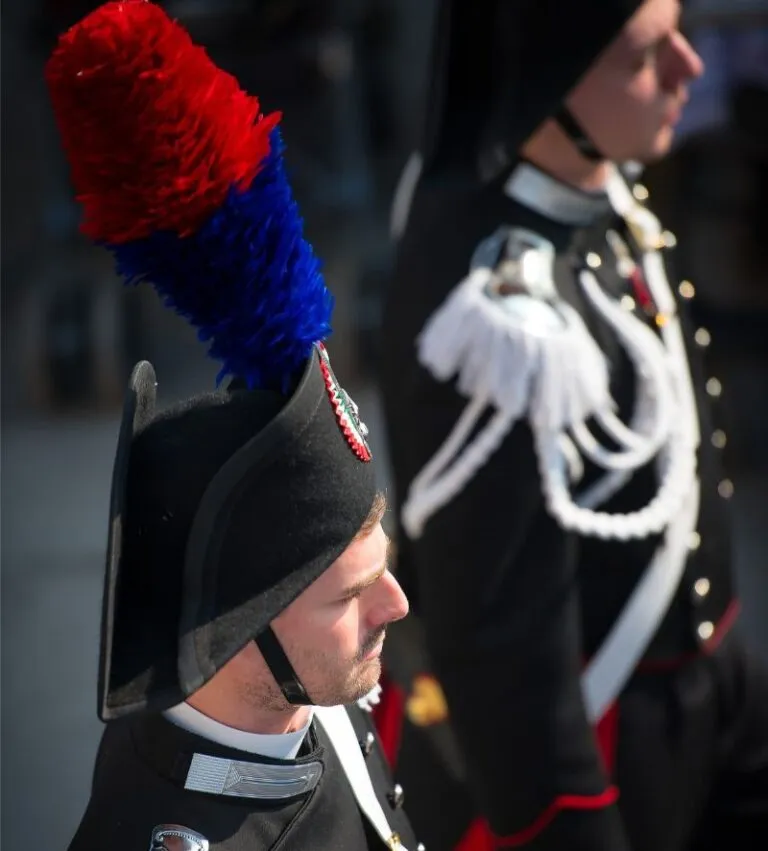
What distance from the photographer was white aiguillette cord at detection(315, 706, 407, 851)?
73.0 inches

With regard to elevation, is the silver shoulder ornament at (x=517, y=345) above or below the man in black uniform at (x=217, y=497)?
below

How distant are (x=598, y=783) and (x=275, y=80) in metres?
6.45

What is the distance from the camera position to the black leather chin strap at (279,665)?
1.65 meters

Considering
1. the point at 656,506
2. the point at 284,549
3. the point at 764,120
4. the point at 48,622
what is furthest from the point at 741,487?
the point at 284,549

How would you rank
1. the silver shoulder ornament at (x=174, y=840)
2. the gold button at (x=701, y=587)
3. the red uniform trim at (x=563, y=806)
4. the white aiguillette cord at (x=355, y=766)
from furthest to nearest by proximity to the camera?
the gold button at (x=701, y=587) → the red uniform trim at (x=563, y=806) → the white aiguillette cord at (x=355, y=766) → the silver shoulder ornament at (x=174, y=840)

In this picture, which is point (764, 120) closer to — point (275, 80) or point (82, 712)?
point (82, 712)

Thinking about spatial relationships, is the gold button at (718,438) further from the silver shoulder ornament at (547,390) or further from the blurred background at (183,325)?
the blurred background at (183,325)

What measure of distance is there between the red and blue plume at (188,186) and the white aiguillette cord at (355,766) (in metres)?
0.49

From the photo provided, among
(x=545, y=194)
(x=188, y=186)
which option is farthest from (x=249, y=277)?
(x=545, y=194)

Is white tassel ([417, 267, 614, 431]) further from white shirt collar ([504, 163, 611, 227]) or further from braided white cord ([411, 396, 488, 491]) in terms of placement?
white shirt collar ([504, 163, 611, 227])

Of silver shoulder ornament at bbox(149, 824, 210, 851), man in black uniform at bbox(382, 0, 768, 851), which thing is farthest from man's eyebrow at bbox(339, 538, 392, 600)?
man in black uniform at bbox(382, 0, 768, 851)

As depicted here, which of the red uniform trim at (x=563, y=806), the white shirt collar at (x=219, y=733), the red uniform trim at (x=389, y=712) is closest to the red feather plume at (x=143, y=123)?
the white shirt collar at (x=219, y=733)

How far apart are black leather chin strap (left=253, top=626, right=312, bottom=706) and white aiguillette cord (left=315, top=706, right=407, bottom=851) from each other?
0.55 feet

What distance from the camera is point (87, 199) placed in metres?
1.53
